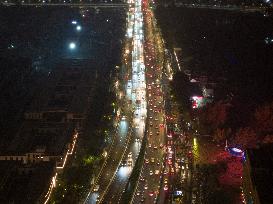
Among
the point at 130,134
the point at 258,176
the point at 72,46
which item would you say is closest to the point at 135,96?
the point at 130,134

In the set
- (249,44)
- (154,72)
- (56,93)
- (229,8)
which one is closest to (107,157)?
(56,93)

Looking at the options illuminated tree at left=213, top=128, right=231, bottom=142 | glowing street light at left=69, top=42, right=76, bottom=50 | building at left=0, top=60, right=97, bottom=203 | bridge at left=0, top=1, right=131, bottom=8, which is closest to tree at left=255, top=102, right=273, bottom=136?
illuminated tree at left=213, top=128, right=231, bottom=142

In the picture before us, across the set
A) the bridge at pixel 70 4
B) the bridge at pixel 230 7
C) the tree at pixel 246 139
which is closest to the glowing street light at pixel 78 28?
the bridge at pixel 70 4

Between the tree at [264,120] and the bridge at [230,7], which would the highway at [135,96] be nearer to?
the bridge at [230,7]

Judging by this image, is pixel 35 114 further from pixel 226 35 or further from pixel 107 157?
pixel 226 35

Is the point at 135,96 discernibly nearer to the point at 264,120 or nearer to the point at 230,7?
the point at 264,120

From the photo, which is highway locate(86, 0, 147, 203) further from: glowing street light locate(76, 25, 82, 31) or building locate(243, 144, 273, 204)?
building locate(243, 144, 273, 204)

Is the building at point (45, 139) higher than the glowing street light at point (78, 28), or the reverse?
the glowing street light at point (78, 28)
